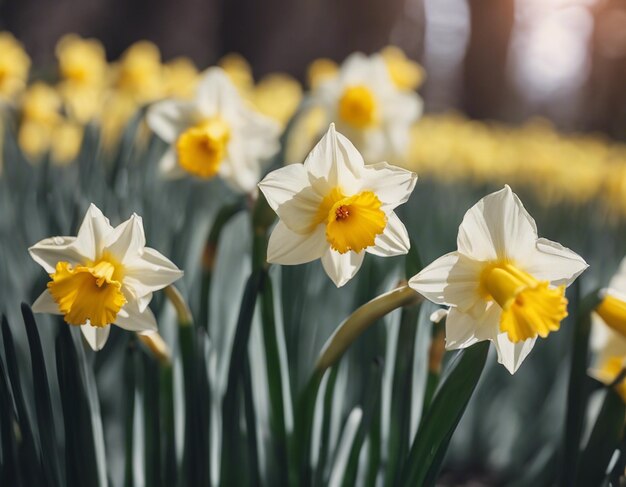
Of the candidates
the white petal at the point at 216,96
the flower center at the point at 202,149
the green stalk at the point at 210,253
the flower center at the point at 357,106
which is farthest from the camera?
the flower center at the point at 357,106

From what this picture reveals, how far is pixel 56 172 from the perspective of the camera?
6.65 feet

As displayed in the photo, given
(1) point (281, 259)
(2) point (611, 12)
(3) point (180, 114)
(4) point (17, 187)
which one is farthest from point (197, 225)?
(2) point (611, 12)

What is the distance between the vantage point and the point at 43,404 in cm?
92

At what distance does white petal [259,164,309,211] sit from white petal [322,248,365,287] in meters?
0.09

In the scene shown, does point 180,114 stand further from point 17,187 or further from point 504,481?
point 504,481

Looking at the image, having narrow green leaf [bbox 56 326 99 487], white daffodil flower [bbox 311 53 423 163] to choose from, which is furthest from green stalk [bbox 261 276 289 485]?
white daffodil flower [bbox 311 53 423 163]

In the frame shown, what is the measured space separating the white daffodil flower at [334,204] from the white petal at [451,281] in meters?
0.07

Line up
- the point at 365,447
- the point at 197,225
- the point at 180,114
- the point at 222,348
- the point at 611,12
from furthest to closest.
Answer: the point at 611,12
the point at 197,225
the point at 180,114
the point at 222,348
the point at 365,447

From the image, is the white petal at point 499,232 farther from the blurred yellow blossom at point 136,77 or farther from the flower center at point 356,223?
the blurred yellow blossom at point 136,77

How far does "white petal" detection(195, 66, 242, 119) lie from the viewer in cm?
163

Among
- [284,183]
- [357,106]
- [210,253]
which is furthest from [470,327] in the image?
[357,106]

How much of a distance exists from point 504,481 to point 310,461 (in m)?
0.94

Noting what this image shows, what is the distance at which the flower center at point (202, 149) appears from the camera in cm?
153

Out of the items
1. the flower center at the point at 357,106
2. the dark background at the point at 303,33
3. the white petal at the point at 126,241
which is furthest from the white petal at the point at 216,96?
the dark background at the point at 303,33
